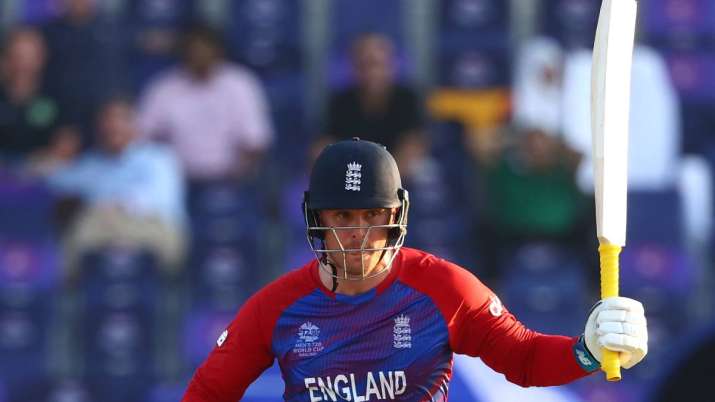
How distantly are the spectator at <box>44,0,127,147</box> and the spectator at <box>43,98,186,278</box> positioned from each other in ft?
0.59

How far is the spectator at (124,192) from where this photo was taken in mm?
8734

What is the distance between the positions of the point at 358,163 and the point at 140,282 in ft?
16.9

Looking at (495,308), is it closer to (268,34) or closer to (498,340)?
(498,340)

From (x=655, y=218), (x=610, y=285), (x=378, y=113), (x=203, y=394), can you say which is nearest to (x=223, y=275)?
(x=378, y=113)

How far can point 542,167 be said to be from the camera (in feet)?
28.6

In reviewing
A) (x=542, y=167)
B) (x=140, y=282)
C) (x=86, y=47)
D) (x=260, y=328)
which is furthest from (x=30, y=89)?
(x=260, y=328)

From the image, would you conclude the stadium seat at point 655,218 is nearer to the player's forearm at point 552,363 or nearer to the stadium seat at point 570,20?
the stadium seat at point 570,20

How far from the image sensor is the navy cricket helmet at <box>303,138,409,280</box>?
12.8 ft

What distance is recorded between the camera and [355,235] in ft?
12.8

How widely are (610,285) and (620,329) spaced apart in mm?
201

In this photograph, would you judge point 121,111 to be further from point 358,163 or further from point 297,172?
point 358,163

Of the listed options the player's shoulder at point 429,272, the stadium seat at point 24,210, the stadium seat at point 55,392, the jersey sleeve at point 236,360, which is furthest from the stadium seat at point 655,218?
the jersey sleeve at point 236,360

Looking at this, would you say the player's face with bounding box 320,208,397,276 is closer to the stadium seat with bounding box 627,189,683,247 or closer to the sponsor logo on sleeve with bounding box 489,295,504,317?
the sponsor logo on sleeve with bounding box 489,295,504,317

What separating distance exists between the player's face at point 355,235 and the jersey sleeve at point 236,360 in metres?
0.30
